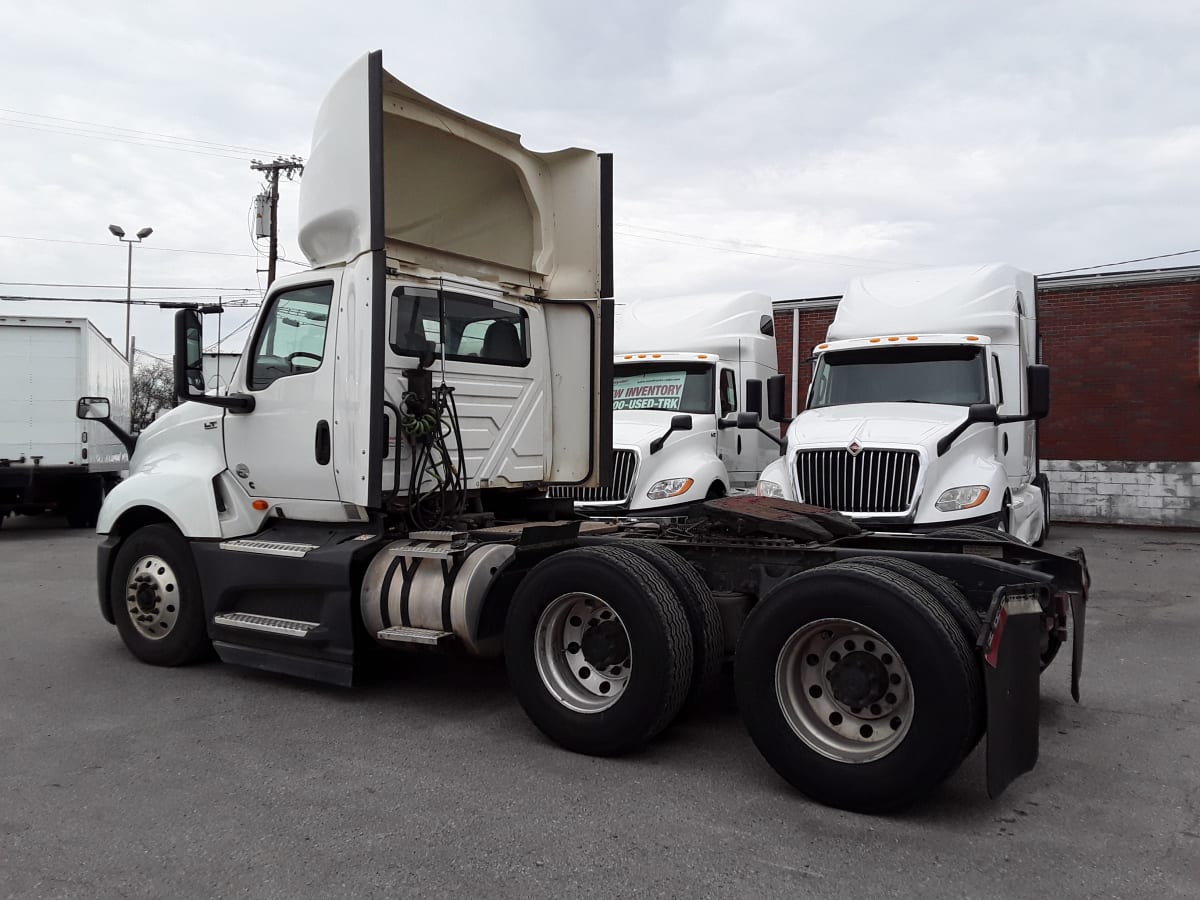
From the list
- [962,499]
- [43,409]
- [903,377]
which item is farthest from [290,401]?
[43,409]

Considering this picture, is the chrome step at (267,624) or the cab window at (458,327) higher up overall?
the cab window at (458,327)

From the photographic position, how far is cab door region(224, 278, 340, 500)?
19.6ft

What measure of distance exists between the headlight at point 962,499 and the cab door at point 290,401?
5.33 metres

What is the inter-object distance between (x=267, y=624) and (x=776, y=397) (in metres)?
5.99

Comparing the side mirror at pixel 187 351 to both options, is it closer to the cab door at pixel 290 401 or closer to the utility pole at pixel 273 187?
the cab door at pixel 290 401

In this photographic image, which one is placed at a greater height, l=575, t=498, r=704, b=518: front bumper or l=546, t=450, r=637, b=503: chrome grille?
l=546, t=450, r=637, b=503: chrome grille

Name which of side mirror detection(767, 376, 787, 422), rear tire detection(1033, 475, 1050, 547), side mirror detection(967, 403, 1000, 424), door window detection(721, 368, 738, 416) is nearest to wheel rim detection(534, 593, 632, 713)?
side mirror detection(967, 403, 1000, 424)

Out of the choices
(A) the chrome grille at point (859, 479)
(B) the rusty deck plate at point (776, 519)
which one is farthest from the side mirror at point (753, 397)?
(B) the rusty deck plate at point (776, 519)

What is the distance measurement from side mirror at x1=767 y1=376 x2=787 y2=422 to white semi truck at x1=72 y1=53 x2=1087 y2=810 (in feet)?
11.7

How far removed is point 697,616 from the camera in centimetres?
482

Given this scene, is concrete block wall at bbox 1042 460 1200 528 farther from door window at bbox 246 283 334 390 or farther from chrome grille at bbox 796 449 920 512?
door window at bbox 246 283 334 390

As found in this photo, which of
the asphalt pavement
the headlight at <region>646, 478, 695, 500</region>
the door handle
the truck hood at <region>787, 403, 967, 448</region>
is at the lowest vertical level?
the asphalt pavement

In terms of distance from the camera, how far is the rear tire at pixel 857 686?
12.6 ft

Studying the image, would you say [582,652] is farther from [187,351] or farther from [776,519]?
[187,351]
